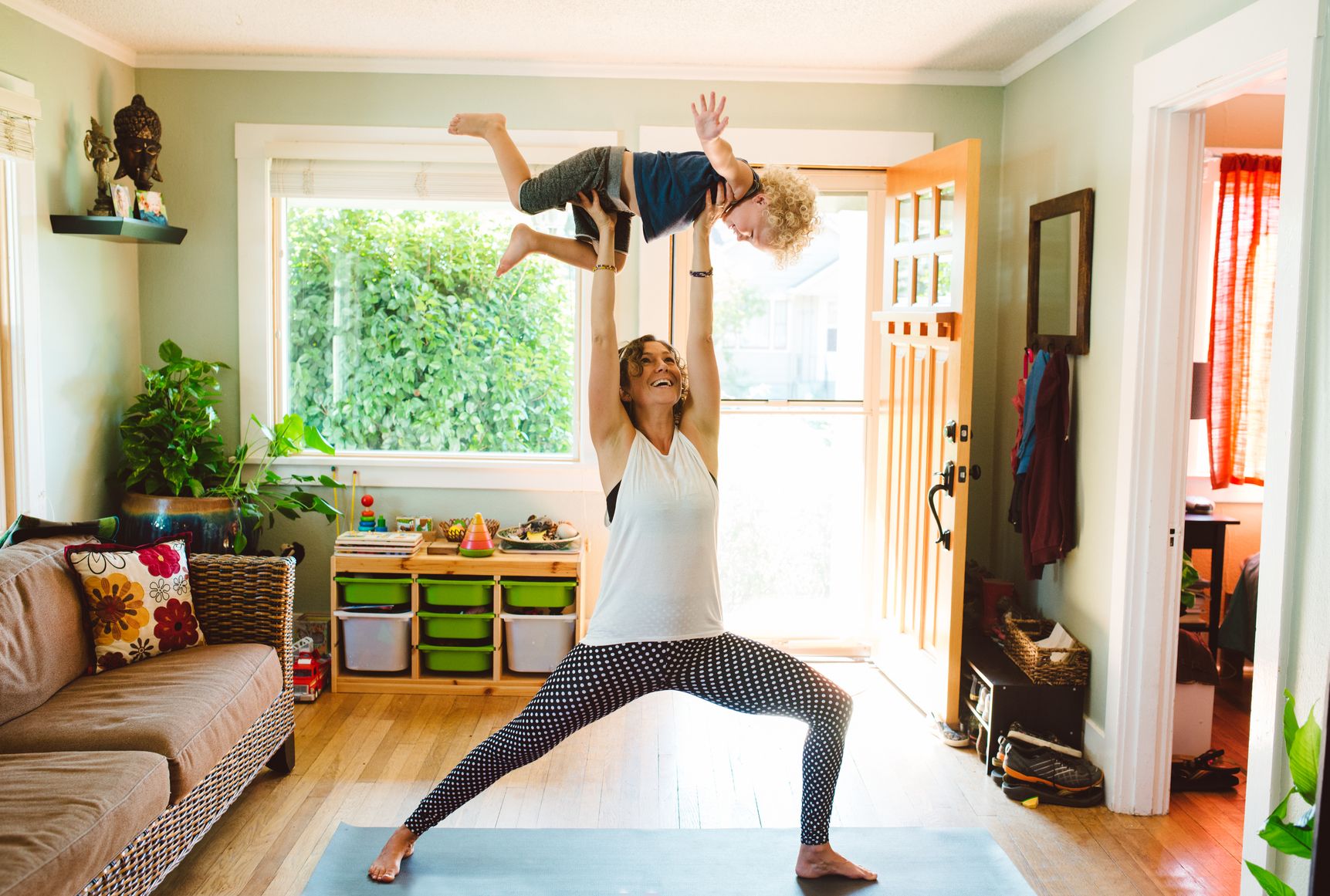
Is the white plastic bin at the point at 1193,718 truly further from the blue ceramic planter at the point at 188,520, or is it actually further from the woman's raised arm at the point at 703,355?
the blue ceramic planter at the point at 188,520

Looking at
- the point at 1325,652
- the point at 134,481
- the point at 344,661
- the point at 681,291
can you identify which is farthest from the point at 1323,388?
the point at 134,481

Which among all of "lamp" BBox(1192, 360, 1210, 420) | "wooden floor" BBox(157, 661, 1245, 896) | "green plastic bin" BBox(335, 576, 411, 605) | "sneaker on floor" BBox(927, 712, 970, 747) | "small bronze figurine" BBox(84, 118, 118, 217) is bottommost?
"wooden floor" BBox(157, 661, 1245, 896)

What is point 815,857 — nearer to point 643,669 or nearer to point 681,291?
point 643,669

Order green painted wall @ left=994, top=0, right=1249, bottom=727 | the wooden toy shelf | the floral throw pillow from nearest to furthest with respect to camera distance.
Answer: the floral throw pillow < green painted wall @ left=994, top=0, right=1249, bottom=727 < the wooden toy shelf

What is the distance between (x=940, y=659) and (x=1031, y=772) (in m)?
0.62

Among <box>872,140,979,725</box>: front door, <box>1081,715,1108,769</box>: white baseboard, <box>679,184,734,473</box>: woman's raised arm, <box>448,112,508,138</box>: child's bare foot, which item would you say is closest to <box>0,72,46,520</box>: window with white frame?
<box>448,112,508,138</box>: child's bare foot

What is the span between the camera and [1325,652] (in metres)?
2.39

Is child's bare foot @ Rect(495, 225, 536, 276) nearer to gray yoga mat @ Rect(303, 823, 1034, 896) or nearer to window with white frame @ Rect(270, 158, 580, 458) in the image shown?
gray yoga mat @ Rect(303, 823, 1034, 896)

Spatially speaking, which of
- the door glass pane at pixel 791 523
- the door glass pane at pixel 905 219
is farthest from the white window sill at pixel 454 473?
the door glass pane at pixel 905 219

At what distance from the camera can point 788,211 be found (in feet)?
8.50

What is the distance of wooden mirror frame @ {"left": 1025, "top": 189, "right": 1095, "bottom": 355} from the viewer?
3.68m

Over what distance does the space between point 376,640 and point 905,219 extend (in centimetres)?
276

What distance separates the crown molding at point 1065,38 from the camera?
3.60 metres

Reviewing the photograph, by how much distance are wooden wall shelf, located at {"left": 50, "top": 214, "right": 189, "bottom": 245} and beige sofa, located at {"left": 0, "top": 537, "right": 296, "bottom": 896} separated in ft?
4.57
